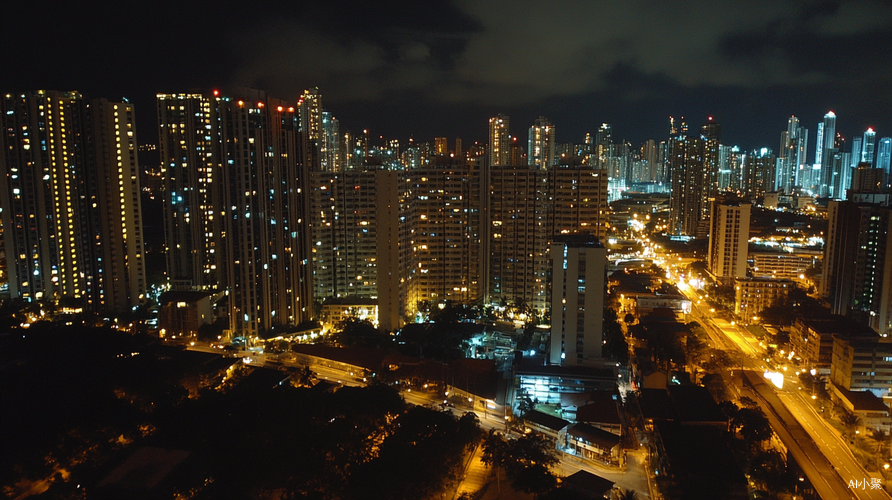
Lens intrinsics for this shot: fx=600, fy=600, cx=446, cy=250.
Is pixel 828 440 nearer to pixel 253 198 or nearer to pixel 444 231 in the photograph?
pixel 444 231

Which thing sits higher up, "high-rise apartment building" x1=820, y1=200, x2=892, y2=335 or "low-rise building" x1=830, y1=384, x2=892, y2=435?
"high-rise apartment building" x1=820, y1=200, x2=892, y2=335

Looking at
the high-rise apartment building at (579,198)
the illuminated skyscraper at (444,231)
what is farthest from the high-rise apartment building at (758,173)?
the illuminated skyscraper at (444,231)

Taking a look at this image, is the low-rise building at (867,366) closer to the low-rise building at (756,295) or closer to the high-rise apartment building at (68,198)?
the low-rise building at (756,295)

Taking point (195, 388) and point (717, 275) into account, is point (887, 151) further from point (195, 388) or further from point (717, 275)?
point (195, 388)

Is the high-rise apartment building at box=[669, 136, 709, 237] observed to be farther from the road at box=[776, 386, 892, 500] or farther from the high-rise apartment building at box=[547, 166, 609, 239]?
the road at box=[776, 386, 892, 500]

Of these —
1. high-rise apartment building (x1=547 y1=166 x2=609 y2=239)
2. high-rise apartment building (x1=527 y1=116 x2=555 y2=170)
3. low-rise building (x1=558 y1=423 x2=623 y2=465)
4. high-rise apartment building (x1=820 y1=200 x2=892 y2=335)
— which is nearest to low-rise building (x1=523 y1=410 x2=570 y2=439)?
low-rise building (x1=558 y1=423 x2=623 y2=465)

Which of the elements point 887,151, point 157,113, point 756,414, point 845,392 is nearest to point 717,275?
point 845,392

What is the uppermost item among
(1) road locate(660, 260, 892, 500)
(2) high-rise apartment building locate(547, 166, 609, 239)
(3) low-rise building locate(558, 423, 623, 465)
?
(2) high-rise apartment building locate(547, 166, 609, 239)

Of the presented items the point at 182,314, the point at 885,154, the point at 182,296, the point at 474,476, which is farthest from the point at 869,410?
the point at 885,154
